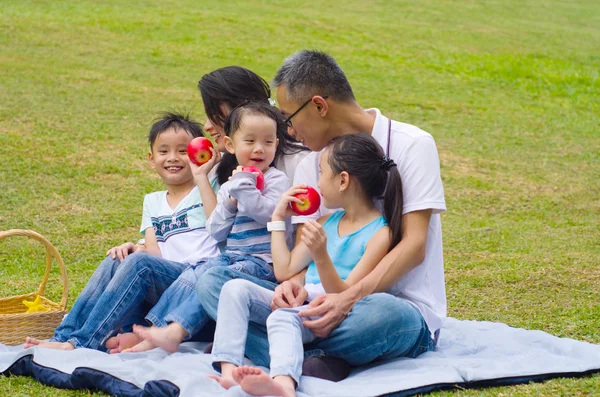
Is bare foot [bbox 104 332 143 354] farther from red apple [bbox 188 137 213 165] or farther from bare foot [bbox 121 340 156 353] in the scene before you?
red apple [bbox 188 137 213 165]

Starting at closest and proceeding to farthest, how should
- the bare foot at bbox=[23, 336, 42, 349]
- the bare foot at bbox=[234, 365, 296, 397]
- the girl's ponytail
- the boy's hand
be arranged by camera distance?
the bare foot at bbox=[234, 365, 296, 397]
the girl's ponytail
the bare foot at bbox=[23, 336, 42, 349]
the boy's hand

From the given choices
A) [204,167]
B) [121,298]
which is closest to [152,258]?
[121,298]

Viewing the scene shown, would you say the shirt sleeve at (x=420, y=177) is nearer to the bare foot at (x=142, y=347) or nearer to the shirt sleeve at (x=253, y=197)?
the shirt sleeve at (x=253, y=197)

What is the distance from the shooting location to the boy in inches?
173

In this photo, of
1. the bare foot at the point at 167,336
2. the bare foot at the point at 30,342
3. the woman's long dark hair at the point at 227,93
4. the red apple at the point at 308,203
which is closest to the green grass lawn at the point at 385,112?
the bare foot at the point at 30,342

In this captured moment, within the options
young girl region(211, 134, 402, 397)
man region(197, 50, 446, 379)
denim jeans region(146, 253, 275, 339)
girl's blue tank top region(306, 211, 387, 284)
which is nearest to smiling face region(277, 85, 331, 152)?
man region(197, 50, 446, 379)

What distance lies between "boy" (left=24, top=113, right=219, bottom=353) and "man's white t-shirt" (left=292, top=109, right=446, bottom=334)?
2.35ft

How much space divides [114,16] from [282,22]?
3.83m

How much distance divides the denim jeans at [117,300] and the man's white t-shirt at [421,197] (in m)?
0.74

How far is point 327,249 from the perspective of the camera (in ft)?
13.7

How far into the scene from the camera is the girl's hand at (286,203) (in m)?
4.15

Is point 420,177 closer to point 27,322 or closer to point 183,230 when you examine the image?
point 183,230

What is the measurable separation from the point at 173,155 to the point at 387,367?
1.77 m

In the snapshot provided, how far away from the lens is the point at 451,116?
48.6ft
